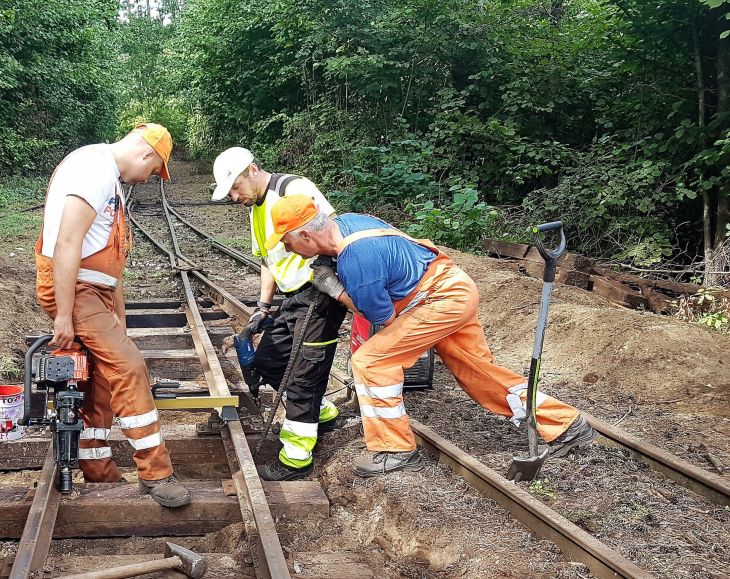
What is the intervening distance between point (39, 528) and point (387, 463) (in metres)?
1.93

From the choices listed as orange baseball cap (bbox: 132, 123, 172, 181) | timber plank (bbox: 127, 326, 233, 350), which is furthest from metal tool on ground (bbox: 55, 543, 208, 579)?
timber plank (bbox: 127, 326, 233, 350)

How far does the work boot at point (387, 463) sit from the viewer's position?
443 centimetres

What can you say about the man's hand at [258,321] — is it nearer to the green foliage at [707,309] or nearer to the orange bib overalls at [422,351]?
the orange bib overalls at [422,351]

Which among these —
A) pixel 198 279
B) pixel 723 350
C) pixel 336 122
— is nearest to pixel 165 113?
pixel 336 122

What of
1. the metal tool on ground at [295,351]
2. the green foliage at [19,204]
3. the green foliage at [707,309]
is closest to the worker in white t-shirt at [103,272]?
the metal tool on ground at [295,351]

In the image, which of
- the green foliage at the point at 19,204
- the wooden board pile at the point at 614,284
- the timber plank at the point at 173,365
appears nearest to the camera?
the timber plank at the point at 173,365

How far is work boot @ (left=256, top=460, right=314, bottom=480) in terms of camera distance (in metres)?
4.50

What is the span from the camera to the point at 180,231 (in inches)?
647

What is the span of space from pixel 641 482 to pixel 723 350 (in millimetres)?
3005

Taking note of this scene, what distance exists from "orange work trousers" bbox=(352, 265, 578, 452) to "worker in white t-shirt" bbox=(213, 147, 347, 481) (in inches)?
12.4

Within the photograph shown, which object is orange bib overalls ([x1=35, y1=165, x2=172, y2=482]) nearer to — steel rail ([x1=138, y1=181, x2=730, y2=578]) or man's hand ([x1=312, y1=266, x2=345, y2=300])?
man's hand ([x1=312, y1=266, x2=345, y2=300])

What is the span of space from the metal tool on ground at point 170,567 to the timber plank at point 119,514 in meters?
0.56

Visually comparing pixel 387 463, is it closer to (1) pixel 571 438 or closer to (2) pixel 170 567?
(1) pixel 571 438

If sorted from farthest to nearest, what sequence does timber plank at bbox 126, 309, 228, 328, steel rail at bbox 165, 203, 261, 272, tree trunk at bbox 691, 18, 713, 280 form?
steel rail at bbox 165, 203, 261, 272 < tree trunk at bbox 691, 18, 713, 280 < timber plank at bbox 126, 309, 228, 328
